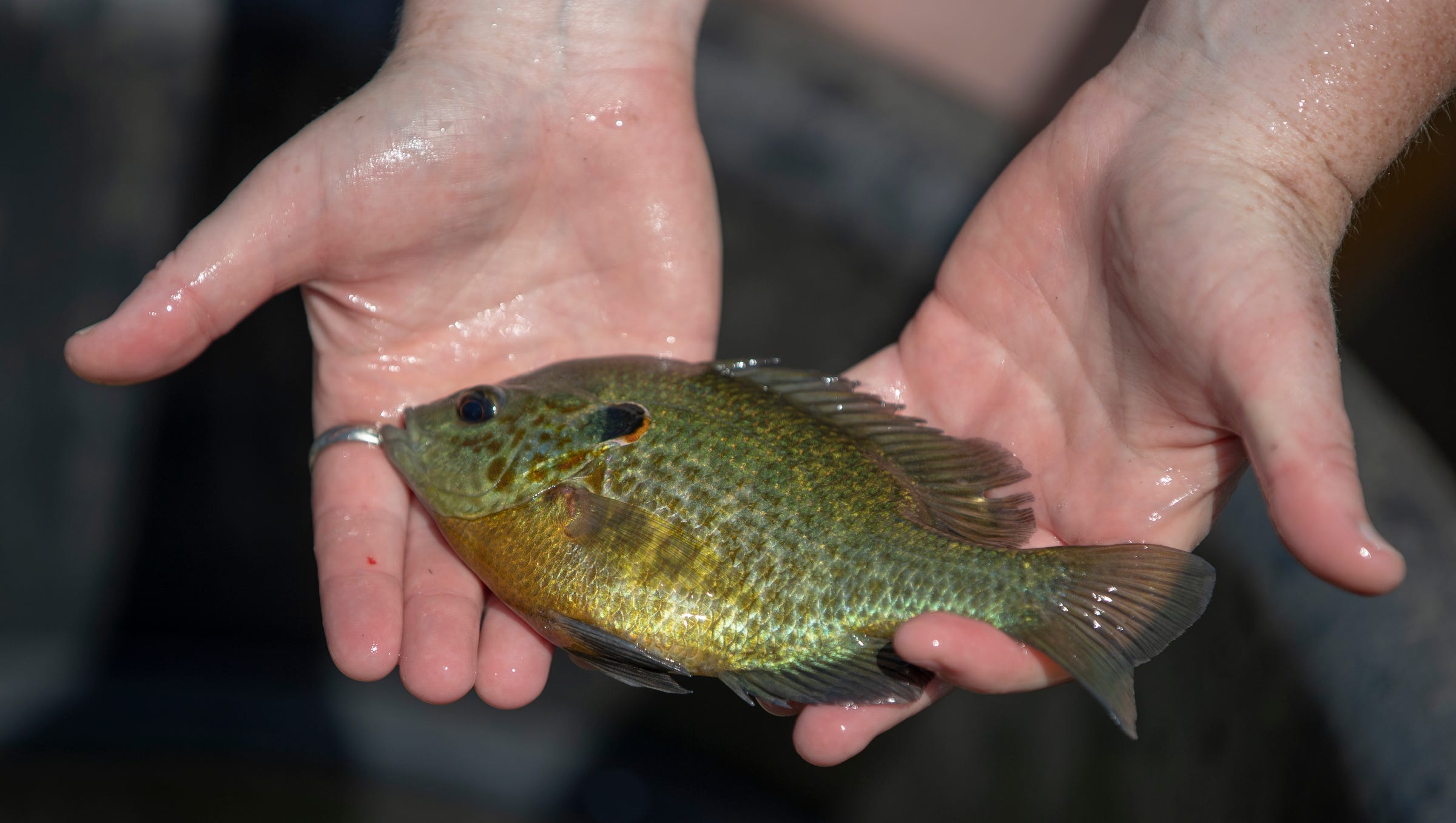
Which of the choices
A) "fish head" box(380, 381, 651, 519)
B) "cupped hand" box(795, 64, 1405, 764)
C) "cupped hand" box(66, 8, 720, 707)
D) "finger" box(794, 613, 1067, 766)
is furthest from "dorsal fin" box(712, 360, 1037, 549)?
"cupped hand" box(66, 8, 720, 707)

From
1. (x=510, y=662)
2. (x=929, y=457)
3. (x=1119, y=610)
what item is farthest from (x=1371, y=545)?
→ (x=510, y=662)

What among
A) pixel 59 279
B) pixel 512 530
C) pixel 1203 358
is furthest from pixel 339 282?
pixel 1203 358

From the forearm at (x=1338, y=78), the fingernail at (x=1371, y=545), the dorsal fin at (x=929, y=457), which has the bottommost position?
the dorsal fin at (x=929, y=457)

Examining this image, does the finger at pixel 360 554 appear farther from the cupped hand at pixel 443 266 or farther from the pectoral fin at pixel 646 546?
the pectoral fin at pixel 646 546

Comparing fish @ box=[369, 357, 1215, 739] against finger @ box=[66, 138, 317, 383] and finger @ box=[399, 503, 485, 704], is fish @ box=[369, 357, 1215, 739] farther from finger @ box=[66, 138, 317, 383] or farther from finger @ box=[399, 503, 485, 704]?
finger @ box=[66, 138, 317, 383]

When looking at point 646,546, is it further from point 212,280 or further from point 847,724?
point 212,280

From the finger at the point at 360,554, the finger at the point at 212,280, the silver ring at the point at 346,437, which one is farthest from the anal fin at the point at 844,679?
the finger at the point at 212,280
